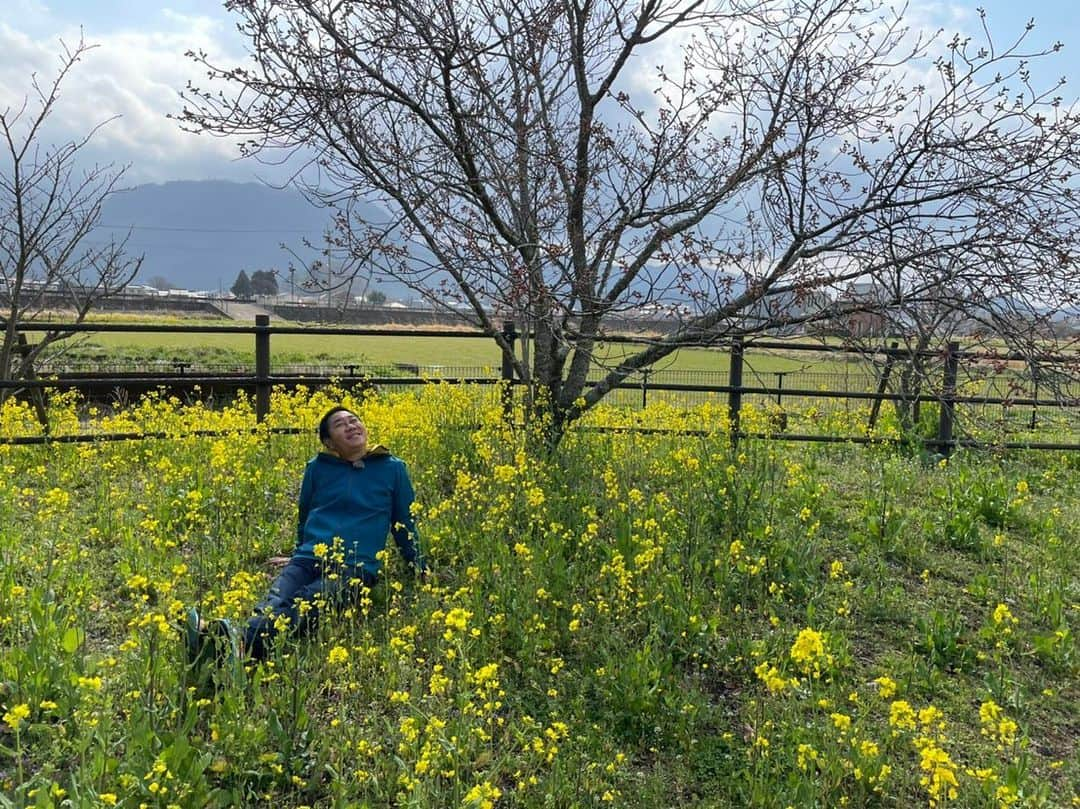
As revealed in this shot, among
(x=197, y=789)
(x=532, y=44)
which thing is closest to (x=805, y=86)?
(x=532, y=44)

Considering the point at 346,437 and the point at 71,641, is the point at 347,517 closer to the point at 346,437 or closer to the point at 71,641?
the point at 346,437

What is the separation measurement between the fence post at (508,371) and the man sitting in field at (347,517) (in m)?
2.67

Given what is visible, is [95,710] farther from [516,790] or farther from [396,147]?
[396,147]

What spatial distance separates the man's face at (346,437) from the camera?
13.6 feet

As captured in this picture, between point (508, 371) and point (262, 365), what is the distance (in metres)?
2.36

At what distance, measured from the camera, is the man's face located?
4137 millimetres

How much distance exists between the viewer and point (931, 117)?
488 cm

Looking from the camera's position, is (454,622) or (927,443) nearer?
(454,622)

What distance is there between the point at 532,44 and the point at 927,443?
5.52 m

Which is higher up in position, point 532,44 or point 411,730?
point 532,44

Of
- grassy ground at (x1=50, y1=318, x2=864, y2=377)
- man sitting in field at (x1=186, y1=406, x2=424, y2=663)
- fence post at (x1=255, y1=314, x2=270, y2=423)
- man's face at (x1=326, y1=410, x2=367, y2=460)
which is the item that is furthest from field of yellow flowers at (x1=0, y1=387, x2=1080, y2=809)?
fence post at (x1=255, y1=314, x2=270, y2=423)

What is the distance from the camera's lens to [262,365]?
292 inches

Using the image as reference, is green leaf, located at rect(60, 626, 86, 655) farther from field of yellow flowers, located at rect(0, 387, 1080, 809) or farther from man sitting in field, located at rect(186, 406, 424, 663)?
man sitting in field, located at rect(186, 406, 424, 663)

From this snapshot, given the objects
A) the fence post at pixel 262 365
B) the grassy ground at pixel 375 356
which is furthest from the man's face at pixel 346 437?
the fence post at pixel 262 365
